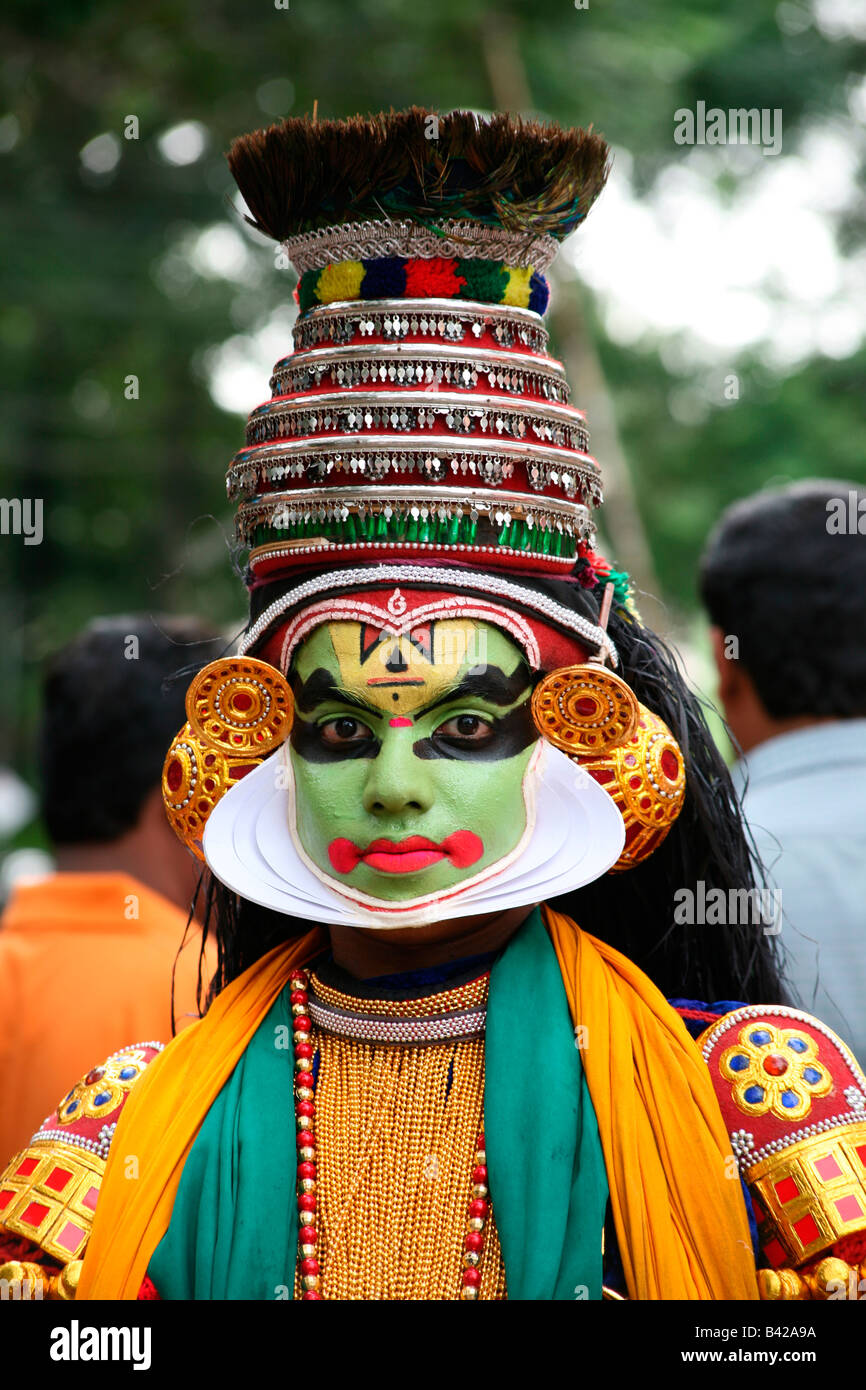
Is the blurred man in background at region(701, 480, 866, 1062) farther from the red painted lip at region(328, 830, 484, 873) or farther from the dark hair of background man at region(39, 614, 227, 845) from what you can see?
the dark hair of background man at region(39, 614, 227, 845)

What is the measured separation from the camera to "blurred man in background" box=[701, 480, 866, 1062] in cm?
333

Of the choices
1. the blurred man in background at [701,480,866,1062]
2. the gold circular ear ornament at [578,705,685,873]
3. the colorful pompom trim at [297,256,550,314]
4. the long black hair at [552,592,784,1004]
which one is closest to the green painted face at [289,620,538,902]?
the gold circular ear ornament at [578,705,685,873]

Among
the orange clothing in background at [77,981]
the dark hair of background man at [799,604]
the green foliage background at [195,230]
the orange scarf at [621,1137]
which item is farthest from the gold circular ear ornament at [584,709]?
the green foliage background at [195,230]

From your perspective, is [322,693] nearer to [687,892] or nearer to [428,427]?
[428,427]

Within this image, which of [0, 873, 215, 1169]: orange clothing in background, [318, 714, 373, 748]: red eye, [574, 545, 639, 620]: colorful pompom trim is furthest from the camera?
[0, 873, 215, 1169]: orange clothing in background

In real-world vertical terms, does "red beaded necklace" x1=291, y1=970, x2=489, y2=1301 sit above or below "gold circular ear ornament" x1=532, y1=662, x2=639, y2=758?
below

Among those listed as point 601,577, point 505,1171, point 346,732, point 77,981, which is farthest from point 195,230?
point 505,1171

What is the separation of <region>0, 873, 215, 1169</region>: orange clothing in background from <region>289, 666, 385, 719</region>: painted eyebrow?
3.84 feet

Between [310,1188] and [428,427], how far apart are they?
126 centimetres

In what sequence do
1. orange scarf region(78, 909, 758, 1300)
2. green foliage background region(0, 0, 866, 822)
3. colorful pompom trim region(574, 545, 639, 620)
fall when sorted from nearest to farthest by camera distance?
orange scarf region(78, 909, 758, 1300), colorful pompom trim region(574, 545, 639, 620), green foliage background region(0, 0, 866, 822)

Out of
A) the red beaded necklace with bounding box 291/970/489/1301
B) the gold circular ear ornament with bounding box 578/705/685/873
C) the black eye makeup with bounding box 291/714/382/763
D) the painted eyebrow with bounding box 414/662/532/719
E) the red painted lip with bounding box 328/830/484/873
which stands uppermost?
the painted eyebrow with bounding box 414/662/532/719

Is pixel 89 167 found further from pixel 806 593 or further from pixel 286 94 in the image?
pixel 806 593

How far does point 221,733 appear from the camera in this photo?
2.60 m
